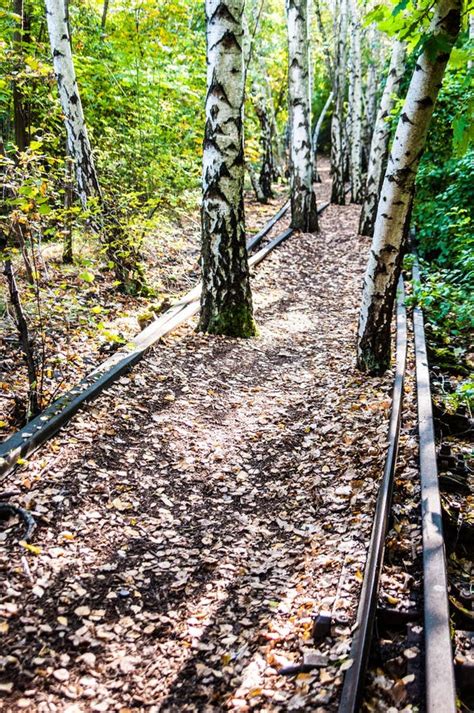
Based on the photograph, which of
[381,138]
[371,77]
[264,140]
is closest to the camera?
[381,138]

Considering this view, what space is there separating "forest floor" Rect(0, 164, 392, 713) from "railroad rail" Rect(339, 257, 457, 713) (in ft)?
0.46

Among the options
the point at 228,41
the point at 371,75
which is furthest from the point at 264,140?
the point at 371,75

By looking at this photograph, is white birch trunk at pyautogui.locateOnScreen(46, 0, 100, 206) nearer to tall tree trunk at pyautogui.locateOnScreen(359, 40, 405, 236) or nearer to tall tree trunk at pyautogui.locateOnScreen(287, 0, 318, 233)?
tall tree trunk at pyautogui.locateOnScreen(359, 40, 405, 236)

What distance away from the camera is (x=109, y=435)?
4.59 meters

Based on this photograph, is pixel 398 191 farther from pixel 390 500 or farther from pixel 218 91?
pixel 390 500

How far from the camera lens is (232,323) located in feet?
23.0

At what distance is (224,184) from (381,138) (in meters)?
6.99

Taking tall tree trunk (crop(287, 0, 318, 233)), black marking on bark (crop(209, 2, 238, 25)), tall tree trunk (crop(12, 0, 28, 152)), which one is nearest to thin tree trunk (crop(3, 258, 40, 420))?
black marking on bark (crop(209, 2, 238, 25))

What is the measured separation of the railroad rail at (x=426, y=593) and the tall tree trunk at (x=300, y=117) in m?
10.1

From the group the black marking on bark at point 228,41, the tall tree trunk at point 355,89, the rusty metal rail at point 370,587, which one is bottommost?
the rusty metal rail at point 370,587

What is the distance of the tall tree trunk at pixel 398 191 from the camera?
423cm

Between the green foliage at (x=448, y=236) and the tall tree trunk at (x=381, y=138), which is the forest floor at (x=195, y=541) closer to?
the green foliage at (x=448, y=236)

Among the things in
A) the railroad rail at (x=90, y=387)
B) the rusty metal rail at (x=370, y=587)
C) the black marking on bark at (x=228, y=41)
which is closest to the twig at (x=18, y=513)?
the railroad rail at (x=90, y=387)

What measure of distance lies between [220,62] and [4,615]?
590 centimetres
